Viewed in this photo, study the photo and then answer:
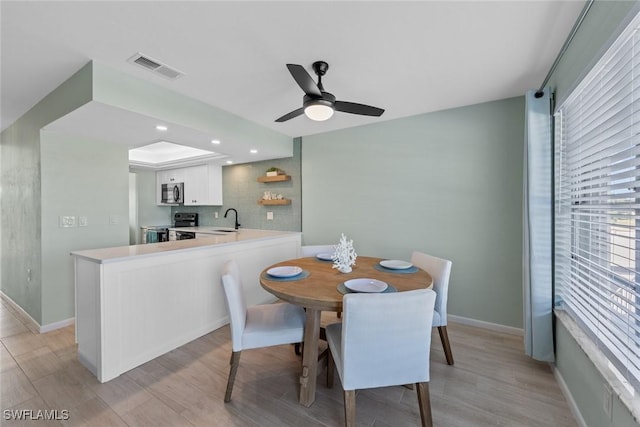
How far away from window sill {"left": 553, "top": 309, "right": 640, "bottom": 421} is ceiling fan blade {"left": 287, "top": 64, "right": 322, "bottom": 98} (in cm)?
214

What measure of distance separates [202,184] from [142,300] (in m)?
3.08

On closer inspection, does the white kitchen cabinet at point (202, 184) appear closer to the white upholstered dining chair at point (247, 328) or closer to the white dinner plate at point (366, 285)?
the white upholstered dining chair at point (247, 328)

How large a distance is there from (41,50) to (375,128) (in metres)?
3.07

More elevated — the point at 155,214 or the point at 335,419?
the point at 155,214

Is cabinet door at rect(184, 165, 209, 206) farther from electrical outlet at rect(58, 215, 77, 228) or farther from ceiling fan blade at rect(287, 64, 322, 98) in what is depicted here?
ceiling fan blade at rect(287, 64, 322, 98)

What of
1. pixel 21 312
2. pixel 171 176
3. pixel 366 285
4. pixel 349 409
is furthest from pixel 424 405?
pixel 171 176

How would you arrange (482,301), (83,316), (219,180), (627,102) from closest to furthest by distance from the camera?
(627,102)
(83,316)
(482,301)
(219,180)

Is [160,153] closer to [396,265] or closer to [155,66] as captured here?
[155,66]

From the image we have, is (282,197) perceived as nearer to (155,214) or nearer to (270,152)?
(270,152)

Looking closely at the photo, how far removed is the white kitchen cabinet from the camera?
4750 millimetres

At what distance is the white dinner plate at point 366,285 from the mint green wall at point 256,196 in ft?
8.08

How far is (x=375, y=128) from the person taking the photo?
3330mm

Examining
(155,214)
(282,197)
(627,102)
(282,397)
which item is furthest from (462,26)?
(155,214)

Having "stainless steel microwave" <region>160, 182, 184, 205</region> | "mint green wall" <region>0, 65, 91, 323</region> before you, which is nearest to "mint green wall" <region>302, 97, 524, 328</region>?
"mint green wall" <region>0, 65, 91, 323</region>
